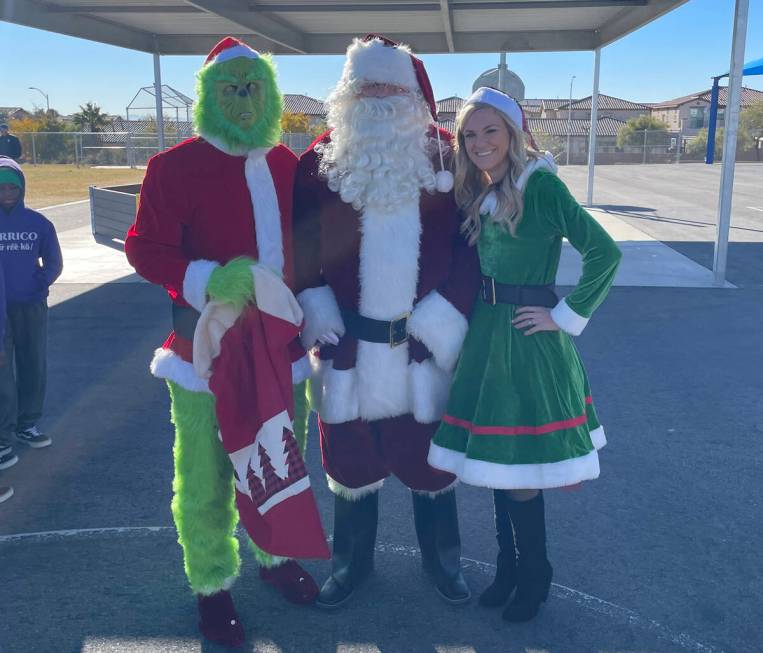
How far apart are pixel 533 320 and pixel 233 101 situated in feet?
4.26

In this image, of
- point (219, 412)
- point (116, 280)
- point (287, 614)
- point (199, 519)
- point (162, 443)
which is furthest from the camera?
point (116, 280)

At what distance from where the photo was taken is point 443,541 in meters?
3.09

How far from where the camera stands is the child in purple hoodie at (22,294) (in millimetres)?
4348

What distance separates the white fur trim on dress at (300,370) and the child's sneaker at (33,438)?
256cm

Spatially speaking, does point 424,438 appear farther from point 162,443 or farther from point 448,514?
point 162,443

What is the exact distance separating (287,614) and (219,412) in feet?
3.05

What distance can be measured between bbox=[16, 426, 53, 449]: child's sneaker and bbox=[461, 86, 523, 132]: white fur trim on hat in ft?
11.3

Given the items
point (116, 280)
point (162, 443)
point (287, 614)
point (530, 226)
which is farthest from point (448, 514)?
point (116, 280)

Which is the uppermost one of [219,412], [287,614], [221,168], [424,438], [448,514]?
[221,168]

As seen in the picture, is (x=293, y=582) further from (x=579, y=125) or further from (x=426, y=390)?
(x=579, y=125)

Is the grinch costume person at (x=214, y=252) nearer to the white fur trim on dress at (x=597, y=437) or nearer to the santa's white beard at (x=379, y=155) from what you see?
the santa's white beard at (x=379, y=155)

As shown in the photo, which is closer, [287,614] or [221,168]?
[221,168]

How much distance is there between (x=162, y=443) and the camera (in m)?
4.74

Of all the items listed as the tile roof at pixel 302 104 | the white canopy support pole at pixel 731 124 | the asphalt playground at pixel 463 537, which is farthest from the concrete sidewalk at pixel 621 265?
the tile roof at pixel 302 104
